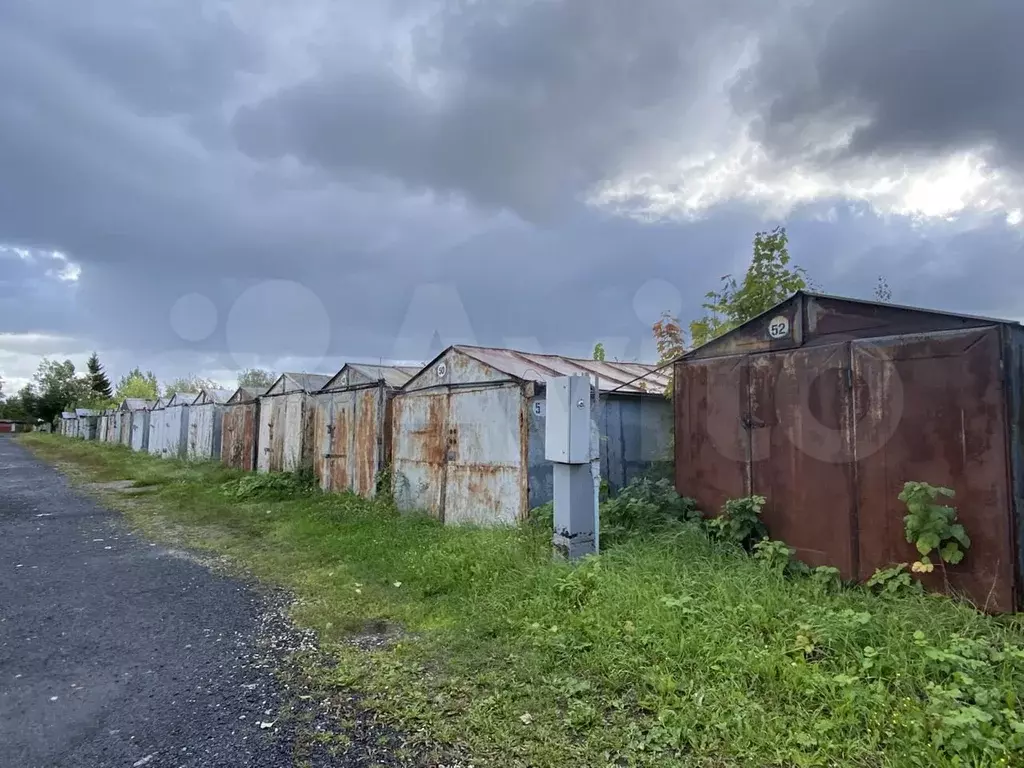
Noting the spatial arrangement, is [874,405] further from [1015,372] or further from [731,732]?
[731,732]

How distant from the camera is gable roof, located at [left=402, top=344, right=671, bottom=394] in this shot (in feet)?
24.9

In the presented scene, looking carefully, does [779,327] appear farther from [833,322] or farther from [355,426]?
[355,426]

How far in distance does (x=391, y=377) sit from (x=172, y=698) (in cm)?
736

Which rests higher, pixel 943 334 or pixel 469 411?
pixel 943 334

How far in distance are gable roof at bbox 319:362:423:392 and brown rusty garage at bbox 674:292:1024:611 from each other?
18.6 feet

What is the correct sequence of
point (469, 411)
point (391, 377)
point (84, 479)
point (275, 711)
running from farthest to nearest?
point (84, 479)
point (391, 377)
point (469, 411)
point (275, 711)

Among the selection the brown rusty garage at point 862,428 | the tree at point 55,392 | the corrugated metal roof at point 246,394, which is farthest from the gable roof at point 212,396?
the tree at point 55,392

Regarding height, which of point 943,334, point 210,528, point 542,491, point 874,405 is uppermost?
point 943,334

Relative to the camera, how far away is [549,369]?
830cm

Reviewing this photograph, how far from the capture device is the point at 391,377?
1038 centimetres

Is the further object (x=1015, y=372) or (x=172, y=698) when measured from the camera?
(x=1015, y=372)

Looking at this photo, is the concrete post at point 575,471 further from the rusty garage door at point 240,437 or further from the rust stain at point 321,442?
the rusty garage door at point 240,437

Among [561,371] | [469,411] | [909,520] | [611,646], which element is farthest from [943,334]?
[469,411]

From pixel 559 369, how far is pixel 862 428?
14.2 ft
